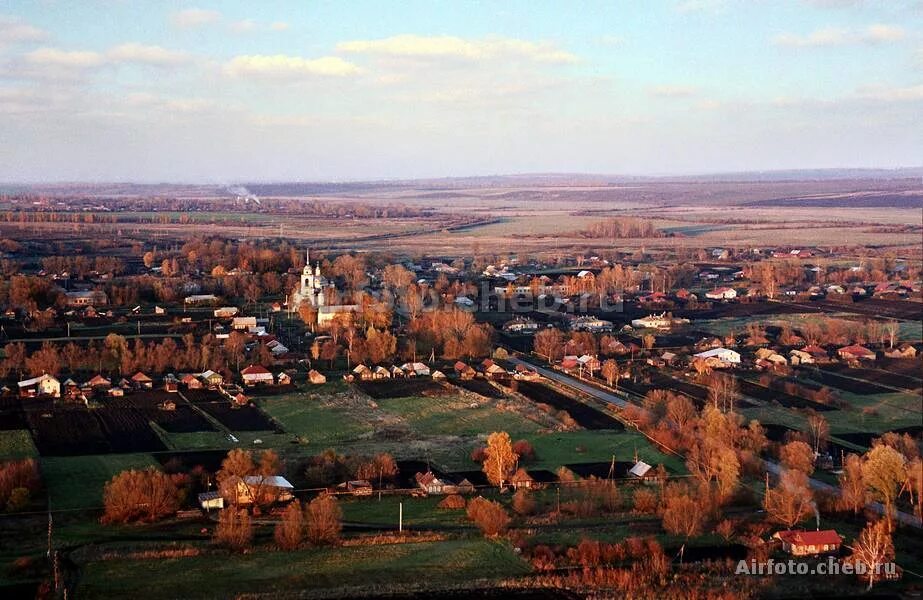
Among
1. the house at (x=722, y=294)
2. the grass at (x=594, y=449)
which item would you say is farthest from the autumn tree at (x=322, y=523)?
the house at (x=722, y=294)

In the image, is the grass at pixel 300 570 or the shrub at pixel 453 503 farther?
the shrub at pixel 453 503

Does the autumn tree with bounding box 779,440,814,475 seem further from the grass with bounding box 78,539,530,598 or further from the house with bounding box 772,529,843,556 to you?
the grass with bounding box 78,539,530,598

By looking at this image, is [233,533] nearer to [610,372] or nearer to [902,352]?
[610,372]

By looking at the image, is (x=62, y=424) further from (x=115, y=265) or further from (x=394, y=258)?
(x=394, y=258)

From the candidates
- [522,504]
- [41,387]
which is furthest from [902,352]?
[41,387]

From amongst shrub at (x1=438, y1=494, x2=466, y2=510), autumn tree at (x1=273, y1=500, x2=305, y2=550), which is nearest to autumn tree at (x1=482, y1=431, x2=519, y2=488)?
shrub at (x1=438, y1=494, x2=466, y2=510)

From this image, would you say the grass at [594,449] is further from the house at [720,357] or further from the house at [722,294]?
the house at [722,294]

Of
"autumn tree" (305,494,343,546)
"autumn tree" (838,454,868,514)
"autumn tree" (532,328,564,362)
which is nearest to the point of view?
"autumn tree" (305,494,343,546)
